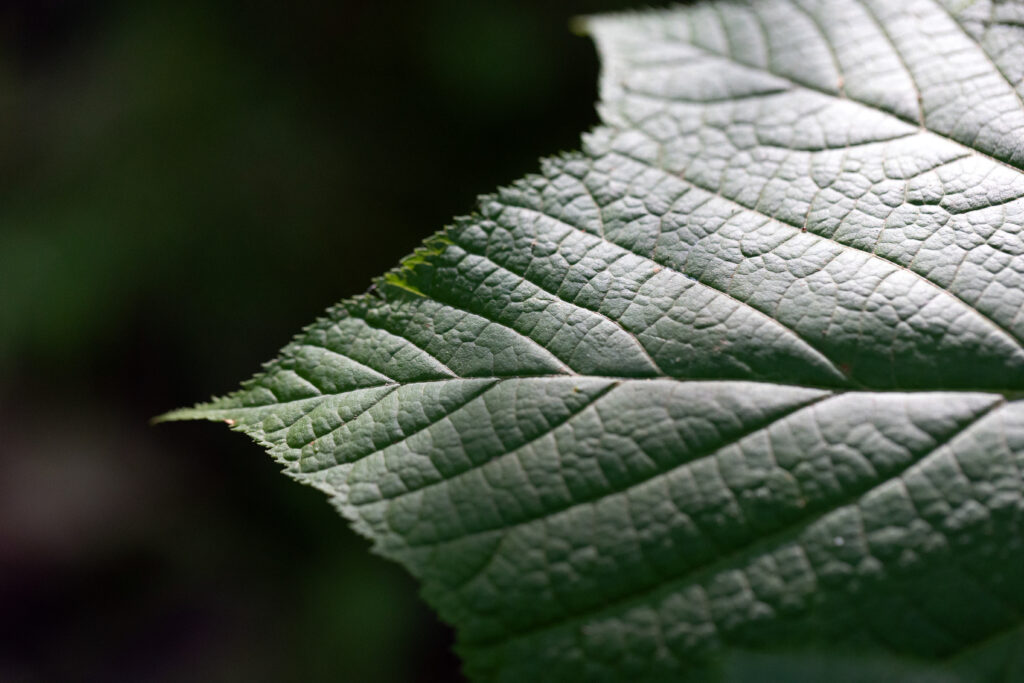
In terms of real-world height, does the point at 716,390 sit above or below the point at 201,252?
below

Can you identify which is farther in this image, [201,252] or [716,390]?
[201,252]

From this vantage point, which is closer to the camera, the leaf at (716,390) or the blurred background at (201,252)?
the leaf at (716,390)

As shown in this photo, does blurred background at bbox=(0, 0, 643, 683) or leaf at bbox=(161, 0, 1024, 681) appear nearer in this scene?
leaf at bbox=(161, 0, 1024, 681)

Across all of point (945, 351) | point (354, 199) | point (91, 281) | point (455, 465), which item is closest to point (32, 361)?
point (91, 281)

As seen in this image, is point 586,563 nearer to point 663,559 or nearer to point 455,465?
A: point 663,559
